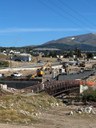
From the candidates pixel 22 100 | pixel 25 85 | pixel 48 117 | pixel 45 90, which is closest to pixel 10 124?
pixel 48 117

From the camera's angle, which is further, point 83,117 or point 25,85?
point 25,85

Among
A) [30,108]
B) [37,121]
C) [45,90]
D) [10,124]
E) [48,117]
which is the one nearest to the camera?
[10,124]

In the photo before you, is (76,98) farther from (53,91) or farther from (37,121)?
(37,121)

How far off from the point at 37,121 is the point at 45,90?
24.6 m

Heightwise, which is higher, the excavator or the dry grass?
the excavator

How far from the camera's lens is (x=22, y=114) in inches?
1553

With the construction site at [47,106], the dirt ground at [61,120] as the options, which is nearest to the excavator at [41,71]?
the construction site at [47,106]

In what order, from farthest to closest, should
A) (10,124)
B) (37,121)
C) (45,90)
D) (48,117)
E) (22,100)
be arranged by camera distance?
1. (45,90)
2. (22,100)
3. (48,117)
4. (37,121)
5. (10,124)

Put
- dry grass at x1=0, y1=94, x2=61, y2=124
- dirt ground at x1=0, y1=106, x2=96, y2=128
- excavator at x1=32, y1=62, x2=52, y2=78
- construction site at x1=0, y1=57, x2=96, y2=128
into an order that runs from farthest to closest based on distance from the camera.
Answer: excavator at x1=32, y1=62, x2=52, y2=78 < construction site at x1=0, y1=57, x2=96, y2=128 < dirt ground at x1=0, y1=106, x2=96, y2=128 < dry grass at x1=0, y1=94, x2=61, y2=124

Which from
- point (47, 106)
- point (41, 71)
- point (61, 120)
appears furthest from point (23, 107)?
point (41, 71)

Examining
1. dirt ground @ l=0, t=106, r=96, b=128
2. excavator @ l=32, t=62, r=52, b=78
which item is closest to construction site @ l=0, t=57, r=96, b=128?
dirt ground @ l=0, t=106, r=96, b=128

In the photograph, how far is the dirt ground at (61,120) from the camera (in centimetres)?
3653

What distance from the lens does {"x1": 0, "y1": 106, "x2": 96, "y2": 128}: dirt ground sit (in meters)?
36.5

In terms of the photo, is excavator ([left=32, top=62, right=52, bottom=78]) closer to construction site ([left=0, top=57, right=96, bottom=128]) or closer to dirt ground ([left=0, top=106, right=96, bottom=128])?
construction site ([left=0, top=57, right=96, bottom=128])
